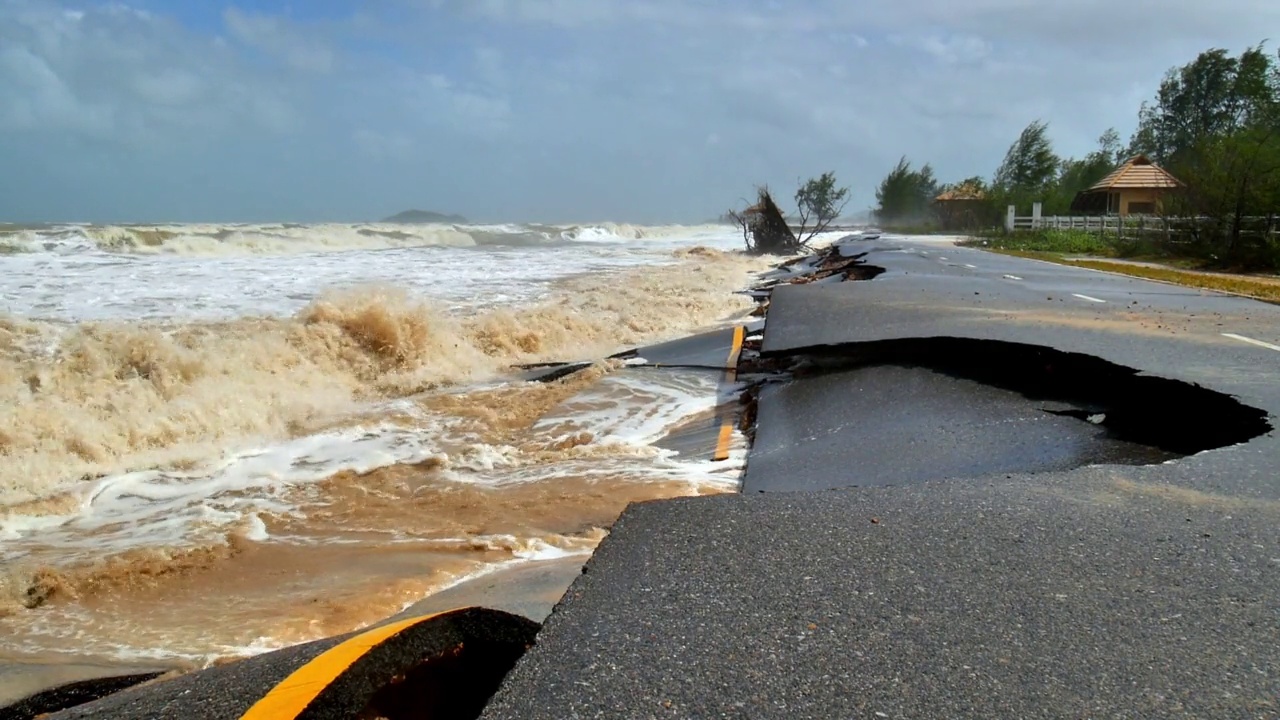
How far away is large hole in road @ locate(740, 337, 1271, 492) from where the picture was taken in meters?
5.38

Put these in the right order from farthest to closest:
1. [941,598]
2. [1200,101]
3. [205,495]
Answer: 1. [1200,101]
2. [205,495]
3. [941,598]

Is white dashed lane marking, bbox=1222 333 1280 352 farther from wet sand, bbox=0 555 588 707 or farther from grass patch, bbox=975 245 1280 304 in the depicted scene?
wet sand, bbox=0 555 588 707

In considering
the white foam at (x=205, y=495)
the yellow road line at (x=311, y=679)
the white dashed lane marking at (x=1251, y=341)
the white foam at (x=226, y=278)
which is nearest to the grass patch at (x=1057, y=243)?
the white foam at (x=226, y=278)

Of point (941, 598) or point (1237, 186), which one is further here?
point (1237, 186)

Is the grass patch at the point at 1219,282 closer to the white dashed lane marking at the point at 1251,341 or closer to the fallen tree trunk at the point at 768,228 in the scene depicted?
the white dashed lane marking at the point at 1251,341

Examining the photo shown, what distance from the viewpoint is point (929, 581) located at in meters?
3.14

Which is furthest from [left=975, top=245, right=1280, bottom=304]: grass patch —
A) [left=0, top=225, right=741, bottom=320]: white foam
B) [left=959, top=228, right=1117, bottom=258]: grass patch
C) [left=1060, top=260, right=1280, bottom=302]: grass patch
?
[left=0, top=225, right=741, bottom=320]: white foam

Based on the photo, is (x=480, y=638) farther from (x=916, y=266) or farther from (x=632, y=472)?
(x=916, y=266)

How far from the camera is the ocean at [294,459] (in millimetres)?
4871

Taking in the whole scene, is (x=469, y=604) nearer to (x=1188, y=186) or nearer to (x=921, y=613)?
(x=921, y=613)

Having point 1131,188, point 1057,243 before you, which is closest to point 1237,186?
point 1057,243

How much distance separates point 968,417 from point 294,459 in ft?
18.7

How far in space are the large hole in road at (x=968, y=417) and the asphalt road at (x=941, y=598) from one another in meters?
0.06

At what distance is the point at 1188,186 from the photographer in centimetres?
2661
